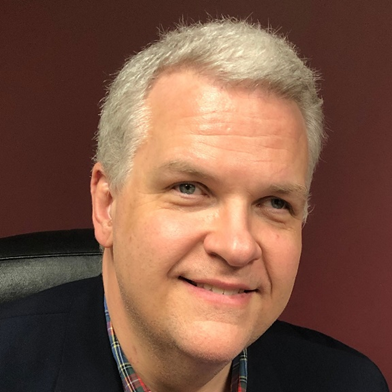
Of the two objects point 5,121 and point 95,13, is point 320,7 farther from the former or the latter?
point 5,121

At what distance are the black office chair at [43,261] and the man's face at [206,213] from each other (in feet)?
1.19

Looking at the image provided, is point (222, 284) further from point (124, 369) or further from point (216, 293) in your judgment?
point (124, 369)

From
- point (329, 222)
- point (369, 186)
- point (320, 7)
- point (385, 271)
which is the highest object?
point (320, 7)

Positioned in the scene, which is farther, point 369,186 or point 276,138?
point 369,186

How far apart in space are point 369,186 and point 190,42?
1.09 m

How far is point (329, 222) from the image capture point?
1899 millimetres

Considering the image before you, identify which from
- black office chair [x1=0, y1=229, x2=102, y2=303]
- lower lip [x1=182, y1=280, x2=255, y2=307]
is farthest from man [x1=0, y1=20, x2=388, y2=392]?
black office chair [x1=0, y1=229, x2=102, y2=303]

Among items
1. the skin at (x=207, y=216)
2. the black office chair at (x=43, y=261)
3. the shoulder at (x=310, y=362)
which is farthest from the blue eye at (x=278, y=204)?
the black office chair at (x=43, y=261)

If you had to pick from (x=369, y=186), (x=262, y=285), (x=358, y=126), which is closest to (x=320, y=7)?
(x=358, y=126)

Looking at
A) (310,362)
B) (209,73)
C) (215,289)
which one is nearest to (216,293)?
(215,289)

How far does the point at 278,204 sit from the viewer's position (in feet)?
3.13

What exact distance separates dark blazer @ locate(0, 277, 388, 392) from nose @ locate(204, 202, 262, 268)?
0.34m

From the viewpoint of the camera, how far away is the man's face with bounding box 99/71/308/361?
861mm

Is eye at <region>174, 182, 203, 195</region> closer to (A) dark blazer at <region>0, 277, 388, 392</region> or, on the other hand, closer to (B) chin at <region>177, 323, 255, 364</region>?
(B) chin at <region>177, 323, 255, 364</region>
